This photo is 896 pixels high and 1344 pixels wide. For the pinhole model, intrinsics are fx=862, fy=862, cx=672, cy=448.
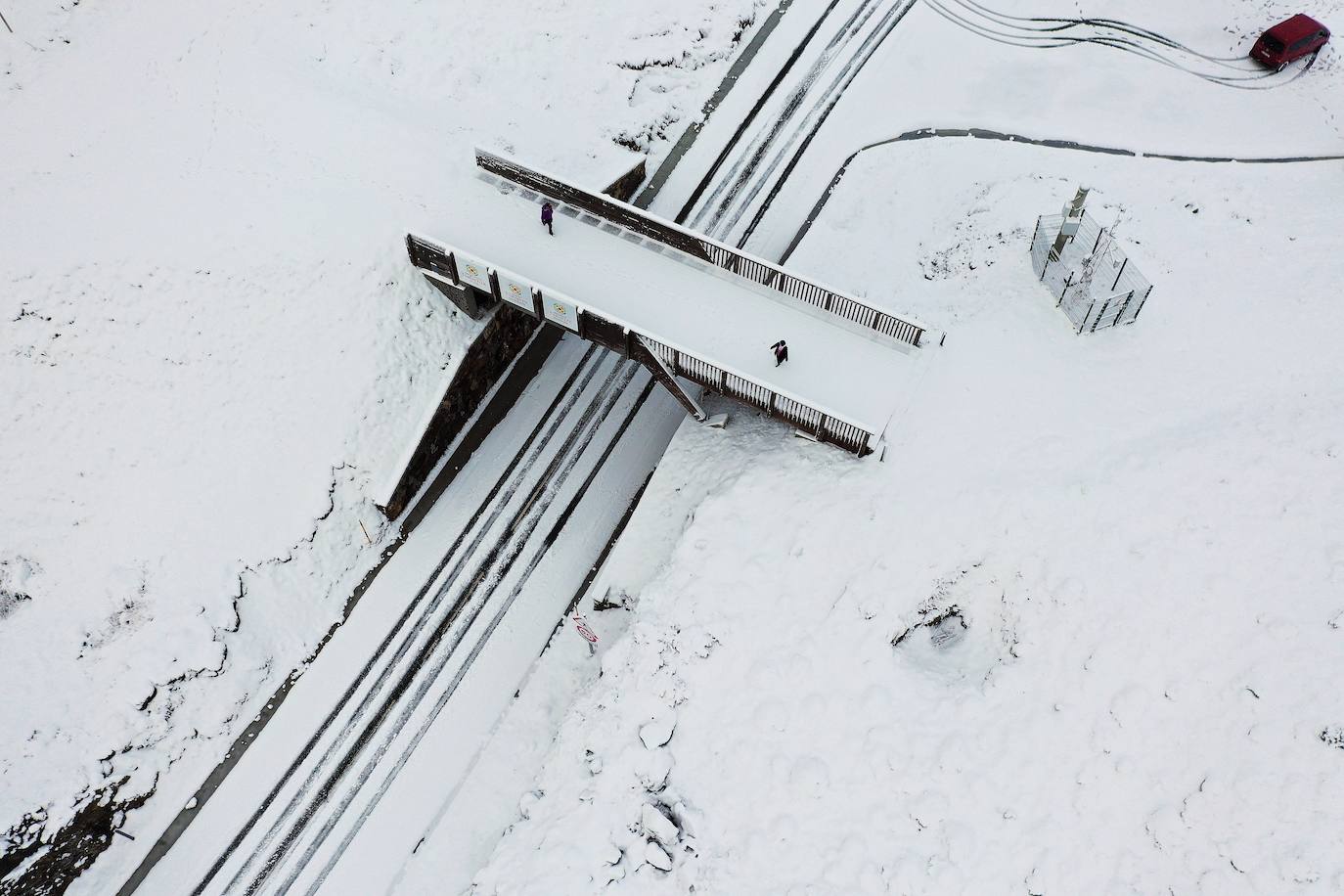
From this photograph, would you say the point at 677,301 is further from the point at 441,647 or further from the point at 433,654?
the point at 433,654

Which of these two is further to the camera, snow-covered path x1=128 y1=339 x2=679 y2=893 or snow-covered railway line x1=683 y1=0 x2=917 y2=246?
snow-covered railway line x1=683 y1=0 x2=917 y2=246

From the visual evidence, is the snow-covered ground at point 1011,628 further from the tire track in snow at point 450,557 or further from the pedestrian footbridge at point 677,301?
the tire track in snow at point 450,557

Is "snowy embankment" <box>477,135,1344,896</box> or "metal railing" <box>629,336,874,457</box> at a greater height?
"metal railing" <box>629,336,874,457</box>

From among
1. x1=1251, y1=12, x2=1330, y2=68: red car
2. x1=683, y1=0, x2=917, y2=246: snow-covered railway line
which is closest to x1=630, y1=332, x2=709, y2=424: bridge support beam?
x1=683, y1=0, x2=917, y2=246: snow-covered railway line

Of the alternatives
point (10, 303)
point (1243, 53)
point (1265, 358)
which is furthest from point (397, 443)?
point (1243, 53)

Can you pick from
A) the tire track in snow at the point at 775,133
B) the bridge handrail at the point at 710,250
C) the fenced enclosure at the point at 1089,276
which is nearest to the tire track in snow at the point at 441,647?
the bridge handrail at the point at 710,250

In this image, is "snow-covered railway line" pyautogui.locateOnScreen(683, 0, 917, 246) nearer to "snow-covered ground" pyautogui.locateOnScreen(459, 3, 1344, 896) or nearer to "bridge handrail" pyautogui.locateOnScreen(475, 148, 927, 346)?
"bridge handrail" pyautogui.locateOnScreen(475, 148, 927, 346)
